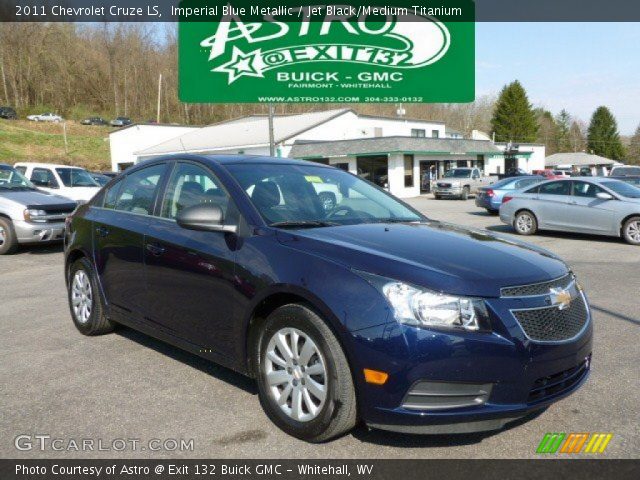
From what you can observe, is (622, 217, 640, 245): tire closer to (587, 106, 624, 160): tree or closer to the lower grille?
the lower grille

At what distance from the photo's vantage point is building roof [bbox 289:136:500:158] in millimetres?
34906

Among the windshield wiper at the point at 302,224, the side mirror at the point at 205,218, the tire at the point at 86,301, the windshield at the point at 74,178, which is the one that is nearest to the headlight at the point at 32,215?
the windshield at the point at 74,178

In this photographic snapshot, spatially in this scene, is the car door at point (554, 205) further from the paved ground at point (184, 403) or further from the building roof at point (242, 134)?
the building roof at point (242, 134)

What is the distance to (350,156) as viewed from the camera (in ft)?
120

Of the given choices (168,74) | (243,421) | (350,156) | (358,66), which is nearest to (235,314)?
(243,421)

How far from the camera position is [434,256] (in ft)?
9.91

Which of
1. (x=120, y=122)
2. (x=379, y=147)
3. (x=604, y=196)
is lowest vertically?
(x=604, y=196)

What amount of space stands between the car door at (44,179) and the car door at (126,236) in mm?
10728

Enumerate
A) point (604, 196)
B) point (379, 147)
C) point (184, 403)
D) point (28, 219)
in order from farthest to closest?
point (379, 147) < point (604, 196) < point (28, 219) < point (184, 403)

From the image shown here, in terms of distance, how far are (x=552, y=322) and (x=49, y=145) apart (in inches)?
2261

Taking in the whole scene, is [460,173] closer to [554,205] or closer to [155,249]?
[554,205]

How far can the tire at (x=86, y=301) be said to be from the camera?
16.2 ft

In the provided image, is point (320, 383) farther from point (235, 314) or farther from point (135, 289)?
point (135, 289)

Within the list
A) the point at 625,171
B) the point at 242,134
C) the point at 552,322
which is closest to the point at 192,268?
the point at 552,322
